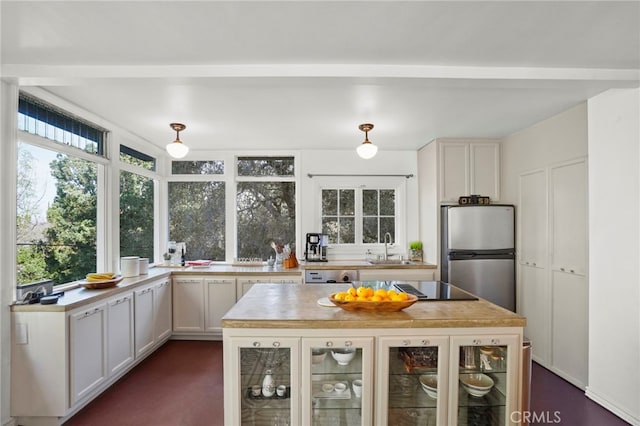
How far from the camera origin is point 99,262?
127 inches

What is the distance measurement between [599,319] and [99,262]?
4560mm

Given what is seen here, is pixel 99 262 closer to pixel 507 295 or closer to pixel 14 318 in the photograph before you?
pixel 14 318

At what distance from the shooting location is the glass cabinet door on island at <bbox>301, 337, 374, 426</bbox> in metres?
1.76

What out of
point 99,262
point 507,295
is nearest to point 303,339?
point 99,262

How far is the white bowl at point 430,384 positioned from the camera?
183 centimetres

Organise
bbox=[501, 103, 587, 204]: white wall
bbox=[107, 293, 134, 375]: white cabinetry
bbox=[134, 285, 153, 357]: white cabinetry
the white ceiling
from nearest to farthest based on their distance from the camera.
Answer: the white ceiling → bbox=[107, 293, 134, 375]: white cabinetry → bbox=[501, 103, 587, 204]: white wall → bbox=[134, 285, 153, 357]: white cabinetry

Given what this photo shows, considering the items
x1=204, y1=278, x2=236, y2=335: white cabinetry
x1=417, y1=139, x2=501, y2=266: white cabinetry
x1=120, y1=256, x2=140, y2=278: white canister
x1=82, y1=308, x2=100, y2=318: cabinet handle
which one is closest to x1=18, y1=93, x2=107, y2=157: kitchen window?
x1=120, y1=256, x2=140, y2=278: white canister

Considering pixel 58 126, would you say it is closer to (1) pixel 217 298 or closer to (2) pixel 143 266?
(2) pixel 143 266

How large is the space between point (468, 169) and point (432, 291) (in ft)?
6.96

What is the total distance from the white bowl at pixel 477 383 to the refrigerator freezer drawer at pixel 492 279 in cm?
A: 195

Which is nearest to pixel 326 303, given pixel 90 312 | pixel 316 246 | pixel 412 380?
pixel 412 380

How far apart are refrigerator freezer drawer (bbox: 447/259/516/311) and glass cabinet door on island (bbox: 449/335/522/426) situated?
1949 mm

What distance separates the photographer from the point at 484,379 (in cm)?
187

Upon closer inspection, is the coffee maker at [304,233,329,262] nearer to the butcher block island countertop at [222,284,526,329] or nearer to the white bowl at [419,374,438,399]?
the butcher block island countertop at [222,284,526,329]
